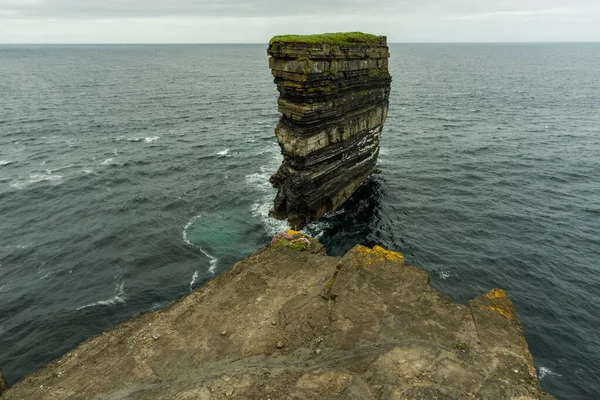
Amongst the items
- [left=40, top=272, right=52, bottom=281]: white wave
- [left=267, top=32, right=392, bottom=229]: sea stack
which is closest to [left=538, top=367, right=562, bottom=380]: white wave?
[left=267, top=32, right=392, bottom=229]: sea stack

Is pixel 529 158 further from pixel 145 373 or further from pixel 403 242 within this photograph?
pixel 145 373

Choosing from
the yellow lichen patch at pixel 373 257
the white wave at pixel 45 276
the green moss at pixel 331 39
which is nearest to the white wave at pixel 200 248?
the white wave at pixel 45 276

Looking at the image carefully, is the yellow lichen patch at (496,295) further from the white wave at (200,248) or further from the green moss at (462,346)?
the white wave at (200,248)

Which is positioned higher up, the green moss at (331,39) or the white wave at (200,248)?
the green moss at (331,39)

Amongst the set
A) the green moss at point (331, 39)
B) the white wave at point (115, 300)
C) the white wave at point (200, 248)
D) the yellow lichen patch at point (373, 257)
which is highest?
the green moss at point (331, 39)

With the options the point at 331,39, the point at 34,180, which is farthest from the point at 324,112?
the point at 34,180

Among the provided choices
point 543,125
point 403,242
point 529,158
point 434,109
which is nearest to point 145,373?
point 403,242

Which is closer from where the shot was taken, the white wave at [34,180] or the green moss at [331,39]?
the green moss at [331,39]

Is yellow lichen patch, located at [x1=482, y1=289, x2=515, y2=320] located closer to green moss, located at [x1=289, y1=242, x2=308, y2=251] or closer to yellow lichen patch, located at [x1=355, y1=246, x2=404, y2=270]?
yellow lichen patch, located at [x1=355, y1=246, x2=404, y2=270]
